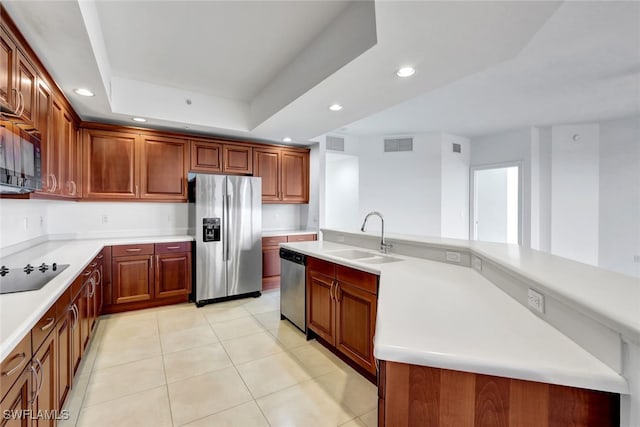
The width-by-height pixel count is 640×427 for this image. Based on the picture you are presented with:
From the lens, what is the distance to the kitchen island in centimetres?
80

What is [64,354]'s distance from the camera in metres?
1.73

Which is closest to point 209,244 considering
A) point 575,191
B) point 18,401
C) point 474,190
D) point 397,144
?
point 18,401

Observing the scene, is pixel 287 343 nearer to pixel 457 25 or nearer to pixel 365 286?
pixel 365 286

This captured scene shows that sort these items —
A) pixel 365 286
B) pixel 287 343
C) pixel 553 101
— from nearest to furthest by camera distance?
pixel 365 286 → pixel 287 343 → pixel 553 101

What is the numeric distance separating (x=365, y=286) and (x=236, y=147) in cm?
322

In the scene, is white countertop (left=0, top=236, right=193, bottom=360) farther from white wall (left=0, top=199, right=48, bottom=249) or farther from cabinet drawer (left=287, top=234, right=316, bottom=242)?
cabinet drawer (left=287, top=234, right=316, bottom=242)

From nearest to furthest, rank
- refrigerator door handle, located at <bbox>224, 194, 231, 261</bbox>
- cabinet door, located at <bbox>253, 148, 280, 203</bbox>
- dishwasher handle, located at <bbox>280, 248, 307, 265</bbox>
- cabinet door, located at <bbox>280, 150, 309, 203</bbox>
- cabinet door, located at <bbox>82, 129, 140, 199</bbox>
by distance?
dishwasher handle, located at <bbox>280, 248, 307, 265</bbox> < cabinet door, located at <bbox>82, 129, 140, 199</bbox> < refrigerator door handle, located at <bbox>224, 194, 231, 261</bbox> < cabinet door, located at <bbox>253, 148, 280, 203</bbox> < cabinet door, located at <bbox>280, 150, 309, 203</bbox>

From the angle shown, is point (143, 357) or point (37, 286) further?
point (143, 357)

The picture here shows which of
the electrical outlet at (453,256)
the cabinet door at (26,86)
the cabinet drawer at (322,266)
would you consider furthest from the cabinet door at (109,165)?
the electrical outlet at (453,256)

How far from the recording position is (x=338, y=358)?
2.53 meters

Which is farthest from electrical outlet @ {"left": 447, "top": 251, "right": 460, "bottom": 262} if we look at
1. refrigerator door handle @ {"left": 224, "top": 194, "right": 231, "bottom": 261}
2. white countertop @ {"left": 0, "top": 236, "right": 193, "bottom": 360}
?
refrigerator door handle @ {"left": 224, "top": 194, "right": 231, "bottom": 261}

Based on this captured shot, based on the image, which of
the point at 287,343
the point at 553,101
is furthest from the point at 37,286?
the point at 553,101

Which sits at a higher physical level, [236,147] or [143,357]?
[236,147]

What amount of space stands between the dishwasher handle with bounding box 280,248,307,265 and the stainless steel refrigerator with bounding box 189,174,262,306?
3.60 feet
